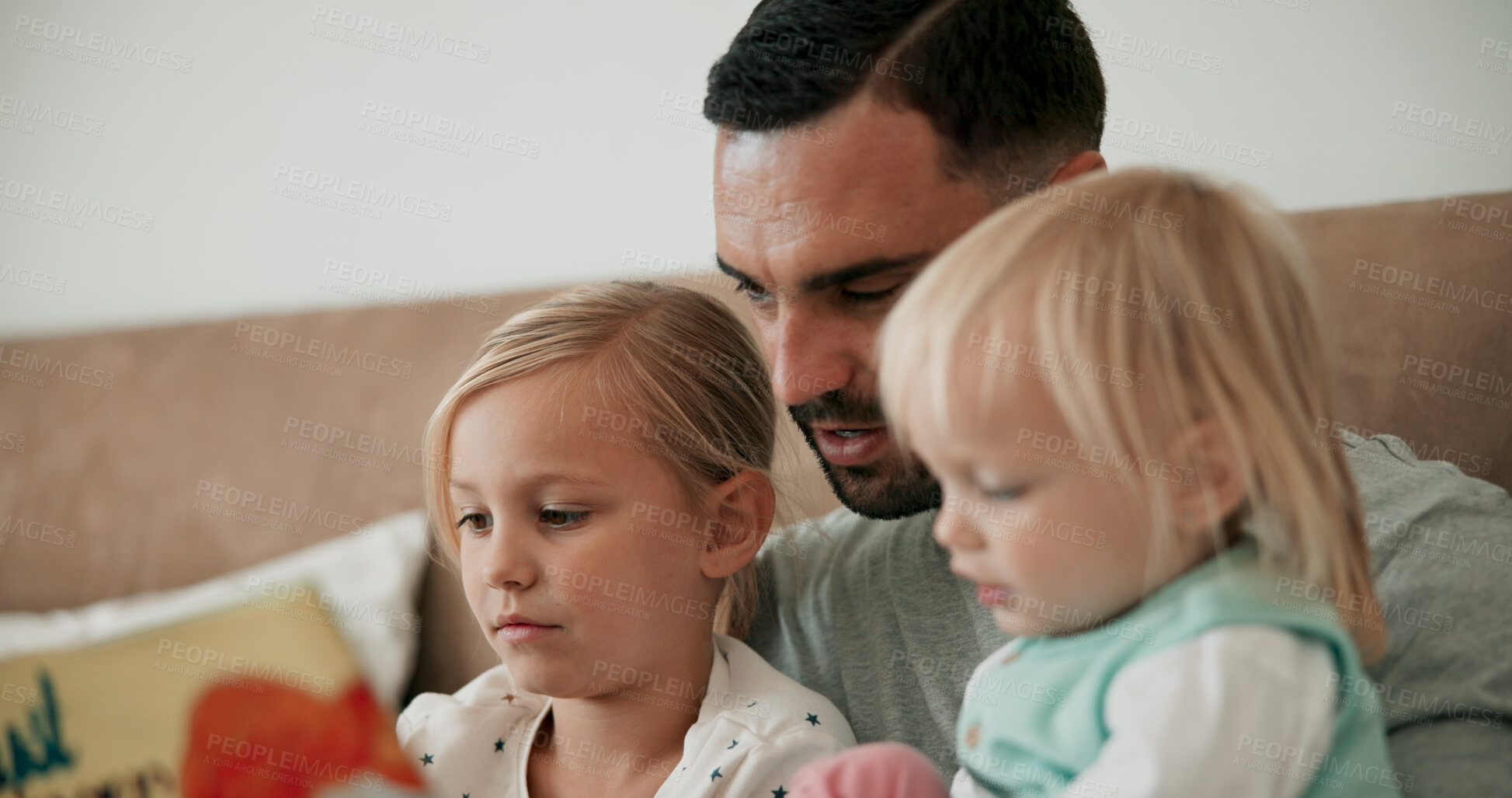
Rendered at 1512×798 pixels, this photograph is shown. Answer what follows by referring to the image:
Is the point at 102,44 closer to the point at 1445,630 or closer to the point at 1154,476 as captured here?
the point at 1154,476

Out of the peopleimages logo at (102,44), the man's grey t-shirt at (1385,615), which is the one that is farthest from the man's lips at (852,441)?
the peopleimages logo at (102,44)

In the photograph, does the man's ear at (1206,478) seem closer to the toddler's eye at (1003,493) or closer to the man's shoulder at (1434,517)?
the toddler's eye at (1003,493)

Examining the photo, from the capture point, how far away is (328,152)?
202 cm

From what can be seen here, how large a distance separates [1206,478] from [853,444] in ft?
1.49

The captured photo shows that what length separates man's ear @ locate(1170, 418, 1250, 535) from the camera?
0.61m

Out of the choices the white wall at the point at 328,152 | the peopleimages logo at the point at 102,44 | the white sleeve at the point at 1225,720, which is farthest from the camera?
the peopleimages logo at the point at 102,44

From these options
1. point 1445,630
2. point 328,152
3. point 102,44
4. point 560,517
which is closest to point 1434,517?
point 1445,630

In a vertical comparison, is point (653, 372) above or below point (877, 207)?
below

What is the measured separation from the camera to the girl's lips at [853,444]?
3.37 ft

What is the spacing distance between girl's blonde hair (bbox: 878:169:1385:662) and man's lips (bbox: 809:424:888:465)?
348 mm

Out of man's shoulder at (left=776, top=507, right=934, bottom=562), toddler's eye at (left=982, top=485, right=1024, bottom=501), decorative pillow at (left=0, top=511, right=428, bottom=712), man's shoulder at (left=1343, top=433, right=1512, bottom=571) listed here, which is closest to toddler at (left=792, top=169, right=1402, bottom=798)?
toddler's eye at (left=982, top=485, right=1024, bottom=501)

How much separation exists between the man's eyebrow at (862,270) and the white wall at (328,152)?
0.84 metres

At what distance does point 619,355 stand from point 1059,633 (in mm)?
480

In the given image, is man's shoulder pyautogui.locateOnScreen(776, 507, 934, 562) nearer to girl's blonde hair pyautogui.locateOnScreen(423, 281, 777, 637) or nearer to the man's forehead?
girl's blonde hair pyautogui.locateOnScreen(423, 281, 777, 637)
